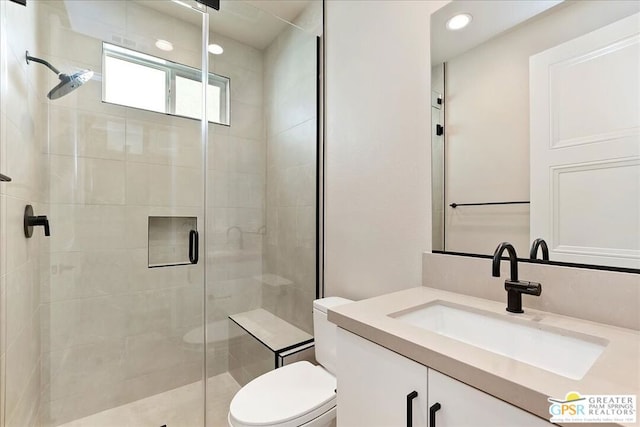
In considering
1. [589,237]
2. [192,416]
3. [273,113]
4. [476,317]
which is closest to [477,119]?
[589,237]

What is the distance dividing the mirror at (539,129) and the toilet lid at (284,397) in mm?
829

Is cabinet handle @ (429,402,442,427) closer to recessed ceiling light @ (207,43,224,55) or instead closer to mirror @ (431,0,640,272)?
mirror @ (431,0,640,272)

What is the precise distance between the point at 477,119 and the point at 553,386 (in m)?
0.98

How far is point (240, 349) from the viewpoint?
2.02m

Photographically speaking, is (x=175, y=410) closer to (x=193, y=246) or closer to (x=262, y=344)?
(x=262, y=344)

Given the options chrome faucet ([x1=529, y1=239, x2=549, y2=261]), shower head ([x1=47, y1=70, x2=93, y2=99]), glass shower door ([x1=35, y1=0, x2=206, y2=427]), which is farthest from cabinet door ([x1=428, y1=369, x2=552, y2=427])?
shower head ([x1=47, y1=70, x2=93, y2=99])

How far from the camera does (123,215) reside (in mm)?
1947

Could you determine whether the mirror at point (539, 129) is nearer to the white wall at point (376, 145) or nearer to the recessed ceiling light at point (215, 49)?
the white wall at point (376, 145)

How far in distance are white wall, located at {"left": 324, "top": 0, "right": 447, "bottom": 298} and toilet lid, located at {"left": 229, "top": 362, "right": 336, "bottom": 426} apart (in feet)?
1.61

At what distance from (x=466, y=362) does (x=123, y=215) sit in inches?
83.1

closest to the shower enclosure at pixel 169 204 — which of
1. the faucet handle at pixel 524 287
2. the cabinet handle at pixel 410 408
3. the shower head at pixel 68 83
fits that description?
the shower head at pixel 68 83

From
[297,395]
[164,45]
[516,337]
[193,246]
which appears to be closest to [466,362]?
[516,337]

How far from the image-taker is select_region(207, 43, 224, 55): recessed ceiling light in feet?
6.66

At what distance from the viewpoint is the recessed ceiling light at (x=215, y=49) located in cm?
203
